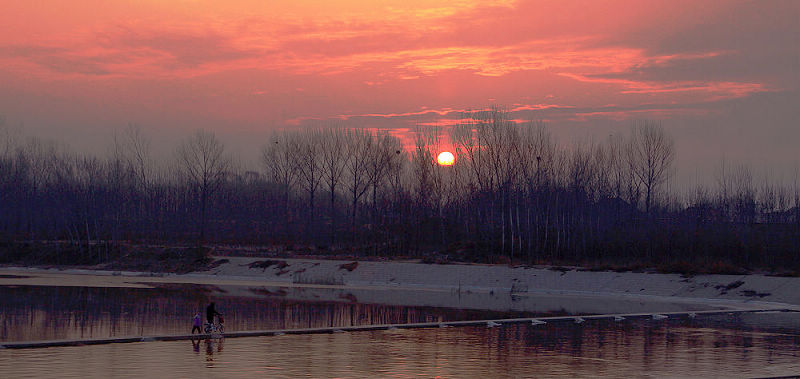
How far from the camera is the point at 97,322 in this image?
38969 millimetres

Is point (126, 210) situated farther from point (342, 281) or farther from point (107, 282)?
point (342, 281)

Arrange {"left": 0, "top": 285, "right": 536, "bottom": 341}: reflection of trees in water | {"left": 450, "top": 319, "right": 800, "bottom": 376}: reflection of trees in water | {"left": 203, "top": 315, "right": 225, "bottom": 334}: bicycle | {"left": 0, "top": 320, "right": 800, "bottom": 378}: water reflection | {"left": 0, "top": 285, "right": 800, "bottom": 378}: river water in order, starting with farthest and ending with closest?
{"left": 0, "top": 285, "right": 536, "bottom": 341}: reflection of trees in water → {"left": 203, "top": 315, "right": 225, "bottom": 334}: bicycle → {"left": 450, "top": 319, "right": 800, "bottom": 376}: reflection of trees in water → {"left": 0, "top": 285, "right": 800, "bottom": 378}: river water → {"left": 0, "top": 320, "right": 800, "bottom": 378}: water reflection

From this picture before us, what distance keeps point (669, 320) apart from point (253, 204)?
294 feet

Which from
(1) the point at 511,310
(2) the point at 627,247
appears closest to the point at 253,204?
(2) the point at 627,247

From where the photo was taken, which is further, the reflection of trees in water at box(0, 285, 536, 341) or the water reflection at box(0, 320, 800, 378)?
the reflection of trees in water at box(0, 285, 536, 341)

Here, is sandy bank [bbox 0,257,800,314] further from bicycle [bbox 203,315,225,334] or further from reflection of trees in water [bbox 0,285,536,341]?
bicycle [bbox 203,315,225,334]

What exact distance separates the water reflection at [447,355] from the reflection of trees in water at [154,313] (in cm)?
498

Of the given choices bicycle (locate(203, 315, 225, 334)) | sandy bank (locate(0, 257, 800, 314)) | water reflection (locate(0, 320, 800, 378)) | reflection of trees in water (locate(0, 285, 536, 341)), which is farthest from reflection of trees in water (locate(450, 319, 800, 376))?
sandy bank (locate(0, 257, 800, 314))

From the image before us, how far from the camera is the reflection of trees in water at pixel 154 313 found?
3634 cm

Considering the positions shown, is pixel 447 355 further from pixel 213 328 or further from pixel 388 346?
pixel 213 328

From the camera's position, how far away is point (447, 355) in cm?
3003

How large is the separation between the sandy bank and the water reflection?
14.7 metres

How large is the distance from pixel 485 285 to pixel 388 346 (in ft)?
126

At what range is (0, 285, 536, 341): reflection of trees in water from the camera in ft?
119
